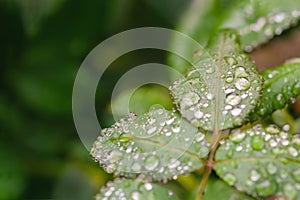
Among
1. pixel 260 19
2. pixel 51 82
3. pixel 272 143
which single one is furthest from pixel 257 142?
pixel 51 82

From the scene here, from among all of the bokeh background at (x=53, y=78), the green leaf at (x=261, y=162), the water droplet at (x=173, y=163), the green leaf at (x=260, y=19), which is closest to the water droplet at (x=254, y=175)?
the green leaf at (x=261, y=162)

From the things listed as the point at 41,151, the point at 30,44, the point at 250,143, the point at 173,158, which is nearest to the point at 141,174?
the point at 173,158

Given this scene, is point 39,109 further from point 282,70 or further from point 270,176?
point 270,176

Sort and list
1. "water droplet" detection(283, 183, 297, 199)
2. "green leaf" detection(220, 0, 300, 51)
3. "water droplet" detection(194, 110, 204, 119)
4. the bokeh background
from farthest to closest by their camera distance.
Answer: the bokeh background, "green leaf" detection(220, 0, 300, 51), "water droplet" detection(194, 110, 204, 119), "water droplet" detection(283, 183, 297, 199)

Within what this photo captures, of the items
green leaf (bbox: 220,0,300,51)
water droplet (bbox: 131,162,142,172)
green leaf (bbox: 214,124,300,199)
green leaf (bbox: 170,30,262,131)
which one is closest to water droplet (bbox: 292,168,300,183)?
green leaf (bbox: 214,124,300,199)

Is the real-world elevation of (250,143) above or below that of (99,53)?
below

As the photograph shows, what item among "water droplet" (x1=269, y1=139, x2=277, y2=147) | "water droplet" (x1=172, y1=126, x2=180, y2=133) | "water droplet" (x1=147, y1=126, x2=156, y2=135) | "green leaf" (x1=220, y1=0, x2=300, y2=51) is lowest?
"water droplet" (x1=269, y1=139, x2=277, y2=147)

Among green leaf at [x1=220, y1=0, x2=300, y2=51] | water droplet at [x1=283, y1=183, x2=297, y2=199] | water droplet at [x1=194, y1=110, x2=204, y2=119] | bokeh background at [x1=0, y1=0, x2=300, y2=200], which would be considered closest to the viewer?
water droplet at [x1=283, y1=183, x2=297, y2=199]

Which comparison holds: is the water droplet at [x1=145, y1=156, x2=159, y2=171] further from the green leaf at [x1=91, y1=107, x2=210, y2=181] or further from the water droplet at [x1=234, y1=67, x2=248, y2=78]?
the water droplet at [x1=234, y1=67, x2=248, y2=78]
